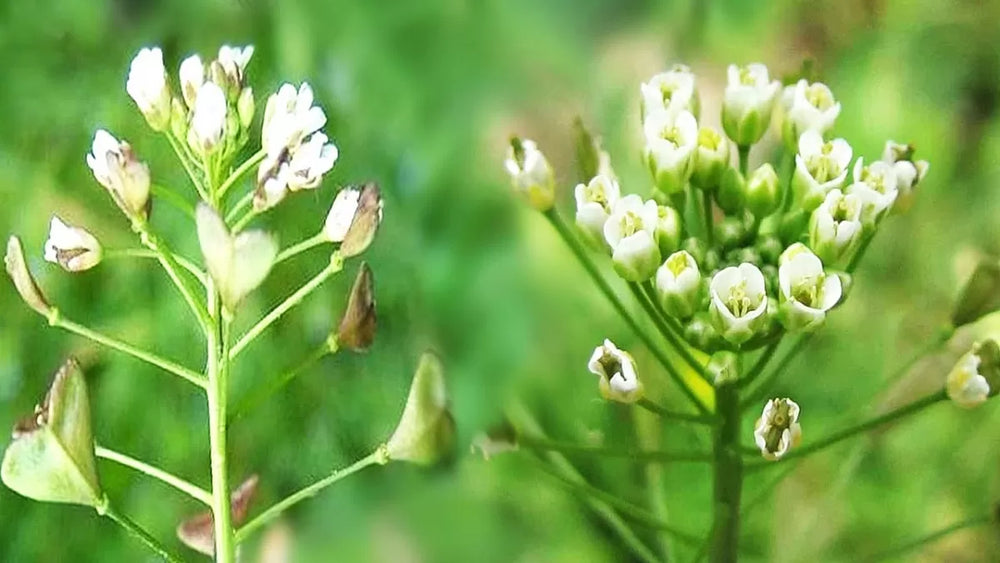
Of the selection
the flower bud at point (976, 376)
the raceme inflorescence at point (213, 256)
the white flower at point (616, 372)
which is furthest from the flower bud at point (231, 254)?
the flower bud at point (976, 376)

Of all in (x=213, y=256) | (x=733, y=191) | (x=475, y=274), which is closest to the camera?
(x=213, y=256)

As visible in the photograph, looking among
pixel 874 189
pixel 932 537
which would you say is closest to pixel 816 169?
pixel 874 189

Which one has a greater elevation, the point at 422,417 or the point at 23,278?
the point at 23,278

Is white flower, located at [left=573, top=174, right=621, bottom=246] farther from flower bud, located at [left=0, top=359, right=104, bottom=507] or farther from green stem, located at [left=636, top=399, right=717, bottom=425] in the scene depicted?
flower bud, located at [left=0, top=359, right=104, bottom=507]

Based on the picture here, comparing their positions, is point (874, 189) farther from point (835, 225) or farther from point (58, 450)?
point (58, 450)

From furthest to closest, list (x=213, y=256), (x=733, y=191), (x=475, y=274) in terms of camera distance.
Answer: (x=475, y=274) → (x=733, y=191) → (x=213, y=256)

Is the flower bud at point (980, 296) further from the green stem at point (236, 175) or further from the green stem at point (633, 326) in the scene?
the green stem at point (236, 175)

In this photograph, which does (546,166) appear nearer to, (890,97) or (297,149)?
(297,149)
